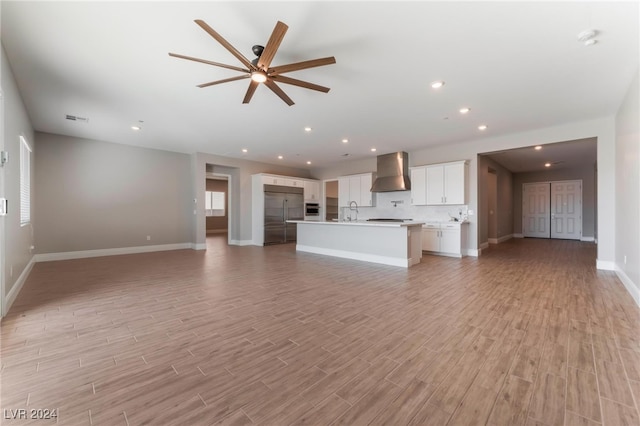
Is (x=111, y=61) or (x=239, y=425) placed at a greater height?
(x=111, y=61)

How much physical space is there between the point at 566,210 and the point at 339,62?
11.7 metres

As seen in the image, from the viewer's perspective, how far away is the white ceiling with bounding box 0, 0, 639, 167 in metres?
2.35

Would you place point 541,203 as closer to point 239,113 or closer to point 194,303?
point 239,113

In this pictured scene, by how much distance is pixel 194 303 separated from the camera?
3.23 m

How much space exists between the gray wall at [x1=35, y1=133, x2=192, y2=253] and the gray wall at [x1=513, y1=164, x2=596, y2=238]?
12670 mm

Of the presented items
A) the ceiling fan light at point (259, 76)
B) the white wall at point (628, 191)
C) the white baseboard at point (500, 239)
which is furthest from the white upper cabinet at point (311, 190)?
the white wall at point (628, 191)

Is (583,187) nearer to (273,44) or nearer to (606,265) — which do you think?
(606,265)

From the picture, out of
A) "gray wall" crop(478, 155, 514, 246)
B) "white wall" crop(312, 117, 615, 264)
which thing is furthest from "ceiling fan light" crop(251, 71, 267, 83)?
"gray wall" crop(478, 155, 514, 246)

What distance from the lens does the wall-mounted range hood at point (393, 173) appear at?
24.9 ft

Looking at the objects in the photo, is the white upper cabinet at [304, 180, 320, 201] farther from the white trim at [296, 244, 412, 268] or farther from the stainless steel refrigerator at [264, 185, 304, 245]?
the white trim at [296, 244, 412, 268]

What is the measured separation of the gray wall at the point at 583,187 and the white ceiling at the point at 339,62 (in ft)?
22.4

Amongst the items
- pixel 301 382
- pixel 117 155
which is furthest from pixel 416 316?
pixel 117 155

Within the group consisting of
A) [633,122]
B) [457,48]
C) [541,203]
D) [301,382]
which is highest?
[457,48]

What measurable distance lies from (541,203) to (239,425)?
1335cm
